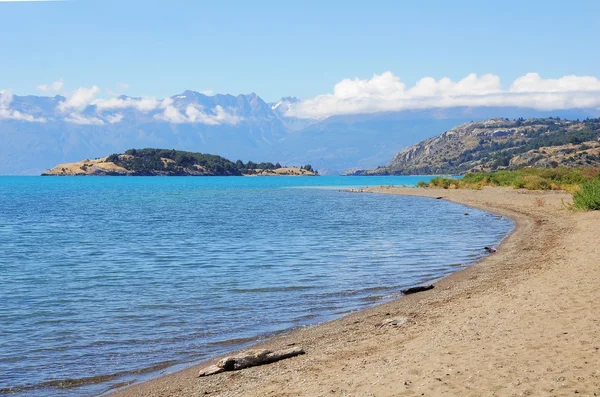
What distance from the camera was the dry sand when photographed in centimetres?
1018

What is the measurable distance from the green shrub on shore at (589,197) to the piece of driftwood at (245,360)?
120ft

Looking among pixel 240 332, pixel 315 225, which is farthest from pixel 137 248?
pixel 240 332

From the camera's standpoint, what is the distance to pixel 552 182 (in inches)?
3344

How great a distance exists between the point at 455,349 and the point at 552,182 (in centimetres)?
7835

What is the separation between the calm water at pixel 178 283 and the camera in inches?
597

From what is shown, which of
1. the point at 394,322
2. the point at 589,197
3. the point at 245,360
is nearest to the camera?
the point at 245,360

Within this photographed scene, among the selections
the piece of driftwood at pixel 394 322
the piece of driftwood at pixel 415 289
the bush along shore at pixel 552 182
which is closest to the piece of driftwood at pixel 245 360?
the piece of driftwood at pixel 394 322

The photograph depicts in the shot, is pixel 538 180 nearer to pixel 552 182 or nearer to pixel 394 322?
pixel 552 182

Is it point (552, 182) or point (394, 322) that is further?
point (552, 182)

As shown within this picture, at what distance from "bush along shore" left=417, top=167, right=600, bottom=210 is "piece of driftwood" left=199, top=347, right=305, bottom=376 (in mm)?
36480

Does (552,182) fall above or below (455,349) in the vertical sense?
below

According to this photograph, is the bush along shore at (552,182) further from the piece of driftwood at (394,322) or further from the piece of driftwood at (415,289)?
the piece of driftwood at (394,322)

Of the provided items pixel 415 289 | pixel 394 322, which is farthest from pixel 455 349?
pixel 415 289

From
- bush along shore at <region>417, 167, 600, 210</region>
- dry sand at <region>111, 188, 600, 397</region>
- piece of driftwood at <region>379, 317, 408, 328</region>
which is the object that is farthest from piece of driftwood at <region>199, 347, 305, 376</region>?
bush along shore at <region>417, 167, 600, 210</region>
